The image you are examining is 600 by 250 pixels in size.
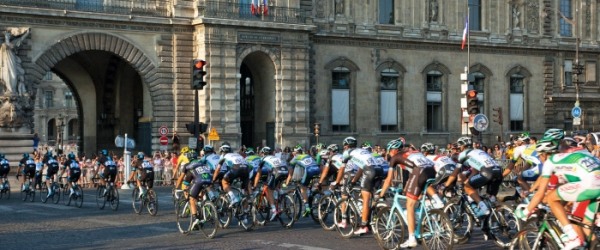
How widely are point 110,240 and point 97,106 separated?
32.4 metres

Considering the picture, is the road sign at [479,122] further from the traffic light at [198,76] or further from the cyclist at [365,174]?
the cyclist at [365,174]

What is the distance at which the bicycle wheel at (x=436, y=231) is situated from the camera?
13945 millimetres

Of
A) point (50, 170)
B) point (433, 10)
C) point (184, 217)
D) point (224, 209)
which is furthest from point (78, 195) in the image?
point (433, 10)

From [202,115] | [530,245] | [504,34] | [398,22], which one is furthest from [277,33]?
[530,245]

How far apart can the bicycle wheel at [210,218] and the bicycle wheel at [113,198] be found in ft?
24.4

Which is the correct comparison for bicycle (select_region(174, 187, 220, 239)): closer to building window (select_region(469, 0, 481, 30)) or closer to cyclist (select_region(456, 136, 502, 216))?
cyclist (select_region(456, 136, 502, 216))

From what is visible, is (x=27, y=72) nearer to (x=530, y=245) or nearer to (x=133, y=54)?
(x=133, y=54)

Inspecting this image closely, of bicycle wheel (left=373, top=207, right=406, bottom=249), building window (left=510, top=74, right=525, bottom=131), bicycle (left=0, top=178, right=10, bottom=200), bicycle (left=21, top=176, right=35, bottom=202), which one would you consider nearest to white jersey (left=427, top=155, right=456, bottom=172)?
bicycle wheel (left=373, top=207, right=406, bottom=249)

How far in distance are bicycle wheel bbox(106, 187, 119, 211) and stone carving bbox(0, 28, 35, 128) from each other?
42.3 feet

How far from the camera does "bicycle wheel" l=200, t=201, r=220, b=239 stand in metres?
18.0

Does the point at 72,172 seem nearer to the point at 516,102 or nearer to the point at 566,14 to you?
A: the point at 516,102

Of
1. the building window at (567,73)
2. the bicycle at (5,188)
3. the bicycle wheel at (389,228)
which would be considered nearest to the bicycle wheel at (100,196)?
the bicycle at (5,188)

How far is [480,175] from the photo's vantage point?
16078mm

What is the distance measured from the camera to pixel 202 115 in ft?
134
